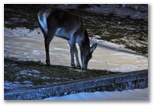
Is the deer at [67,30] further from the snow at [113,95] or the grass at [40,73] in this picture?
the snow at [113,95]

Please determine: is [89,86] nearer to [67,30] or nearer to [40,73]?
[40,73]

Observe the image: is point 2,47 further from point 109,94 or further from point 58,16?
point 109,94

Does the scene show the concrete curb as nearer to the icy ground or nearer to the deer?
the icy ground

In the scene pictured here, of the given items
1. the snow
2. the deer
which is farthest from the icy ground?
the snow

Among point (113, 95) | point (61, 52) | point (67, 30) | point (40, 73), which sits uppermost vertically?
point (67, 30)

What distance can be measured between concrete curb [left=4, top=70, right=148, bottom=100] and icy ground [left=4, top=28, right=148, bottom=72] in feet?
0.28

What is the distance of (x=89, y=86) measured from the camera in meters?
2.52

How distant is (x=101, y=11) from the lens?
2768 mm

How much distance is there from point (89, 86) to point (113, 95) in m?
0.25

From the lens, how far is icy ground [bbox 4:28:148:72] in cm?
256

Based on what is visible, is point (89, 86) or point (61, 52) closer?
point (89, 86)

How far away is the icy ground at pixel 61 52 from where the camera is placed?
256 centimetres

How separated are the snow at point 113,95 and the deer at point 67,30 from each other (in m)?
0.28

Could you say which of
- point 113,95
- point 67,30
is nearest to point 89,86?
point 113,95
